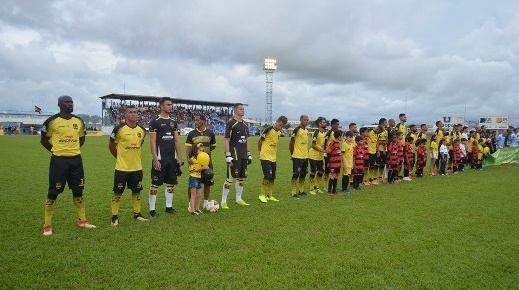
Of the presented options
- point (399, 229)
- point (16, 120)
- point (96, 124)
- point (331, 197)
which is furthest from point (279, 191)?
point (16, 120)

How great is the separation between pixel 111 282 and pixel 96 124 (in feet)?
246

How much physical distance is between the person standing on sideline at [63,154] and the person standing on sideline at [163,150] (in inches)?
55.8

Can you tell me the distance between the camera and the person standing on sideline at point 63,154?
6926 mm

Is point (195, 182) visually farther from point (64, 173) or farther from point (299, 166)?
point (299, 166)

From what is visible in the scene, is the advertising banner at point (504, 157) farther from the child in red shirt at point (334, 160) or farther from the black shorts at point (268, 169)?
the black shorts at point (268, 169)

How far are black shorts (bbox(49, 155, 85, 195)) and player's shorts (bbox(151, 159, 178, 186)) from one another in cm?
146

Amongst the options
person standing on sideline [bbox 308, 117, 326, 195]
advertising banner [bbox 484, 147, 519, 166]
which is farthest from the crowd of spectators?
person standing on sideline [bbox 308, 117, 326, 195]

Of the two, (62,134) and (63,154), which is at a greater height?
(62,134)

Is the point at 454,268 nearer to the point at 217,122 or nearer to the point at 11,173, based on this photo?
the point at 11,173

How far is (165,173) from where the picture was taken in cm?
830

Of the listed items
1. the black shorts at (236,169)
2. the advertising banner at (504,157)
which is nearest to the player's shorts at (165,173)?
the black shorts at (236,169)

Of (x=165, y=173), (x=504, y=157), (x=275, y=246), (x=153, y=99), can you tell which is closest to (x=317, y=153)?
(x=165, y=173)

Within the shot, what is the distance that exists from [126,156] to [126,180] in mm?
491

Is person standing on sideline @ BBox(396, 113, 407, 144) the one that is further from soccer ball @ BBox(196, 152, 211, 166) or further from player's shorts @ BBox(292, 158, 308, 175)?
soccer ball @ BBox(196, 152, 211, 166)
